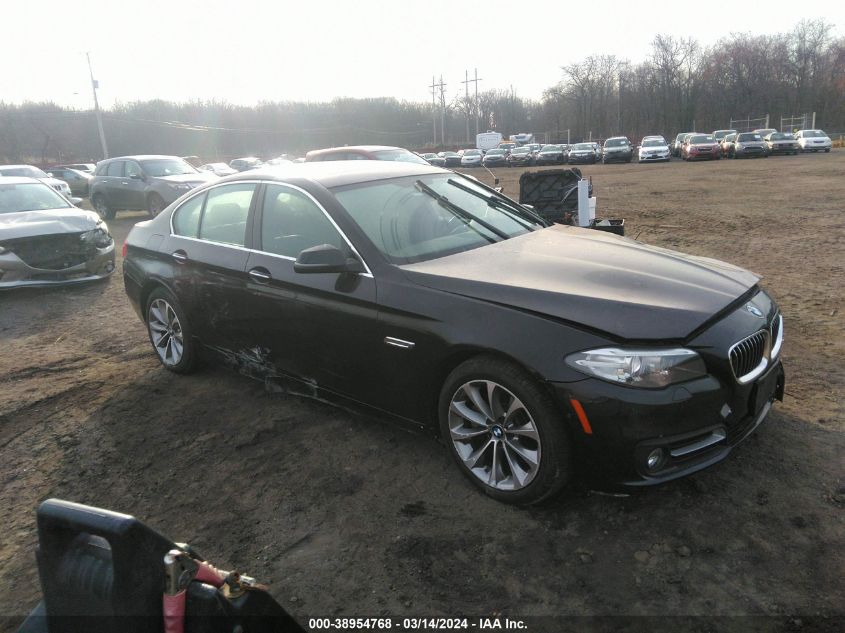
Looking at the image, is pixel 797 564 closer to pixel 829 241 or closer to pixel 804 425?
pixel 804 425

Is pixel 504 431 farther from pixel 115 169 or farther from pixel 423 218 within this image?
pixel 115 169

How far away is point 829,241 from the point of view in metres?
9.01

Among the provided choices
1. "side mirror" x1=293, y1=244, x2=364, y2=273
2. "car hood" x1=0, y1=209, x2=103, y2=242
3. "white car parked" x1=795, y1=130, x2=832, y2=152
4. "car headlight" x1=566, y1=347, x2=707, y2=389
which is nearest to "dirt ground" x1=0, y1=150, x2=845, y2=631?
"car headlight" x1=566, y1=347, x2=707, y2=389

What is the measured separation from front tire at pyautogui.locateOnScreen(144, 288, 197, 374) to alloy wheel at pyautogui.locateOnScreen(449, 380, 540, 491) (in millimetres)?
2631

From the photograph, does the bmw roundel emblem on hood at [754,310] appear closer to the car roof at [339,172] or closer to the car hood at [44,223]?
the car roof at [339,172]

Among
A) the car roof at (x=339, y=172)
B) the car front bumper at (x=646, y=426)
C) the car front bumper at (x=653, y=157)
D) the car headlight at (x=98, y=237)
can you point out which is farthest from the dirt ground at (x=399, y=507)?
the car front bumper at (x=653, y=157)

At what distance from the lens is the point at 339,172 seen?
4.15m

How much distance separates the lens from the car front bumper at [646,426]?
8.60 ft

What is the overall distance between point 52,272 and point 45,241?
431mm

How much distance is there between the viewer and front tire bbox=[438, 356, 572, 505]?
109 inches

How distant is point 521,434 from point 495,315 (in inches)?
22.8

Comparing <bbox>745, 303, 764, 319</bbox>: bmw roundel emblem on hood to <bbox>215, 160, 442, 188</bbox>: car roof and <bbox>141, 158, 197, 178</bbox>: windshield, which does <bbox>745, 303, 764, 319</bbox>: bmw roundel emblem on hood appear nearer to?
<bbox>215, 160, 442, 188</bbox>: car roof

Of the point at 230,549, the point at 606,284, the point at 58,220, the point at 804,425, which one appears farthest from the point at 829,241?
the point at 58,220

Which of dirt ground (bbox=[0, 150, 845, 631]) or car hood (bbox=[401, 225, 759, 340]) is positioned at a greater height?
car hood (bbox=[401, 225, 759, 340])
